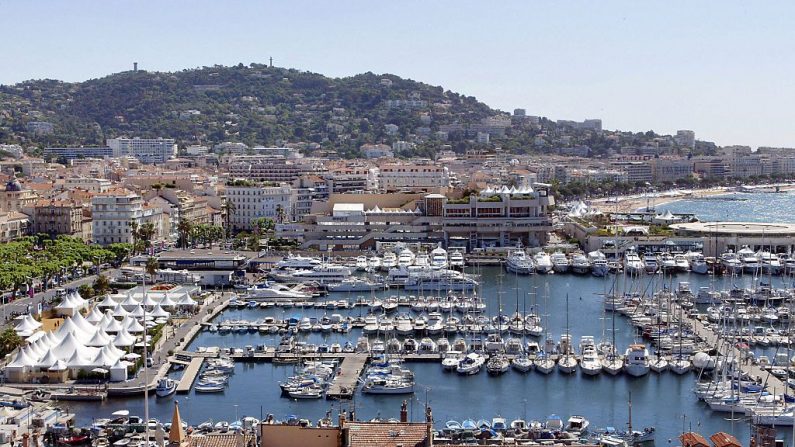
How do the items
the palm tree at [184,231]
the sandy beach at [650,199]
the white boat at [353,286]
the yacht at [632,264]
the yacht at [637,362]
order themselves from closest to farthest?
the yacht at [637,362] < the white boat at [353,286] < the yacht at [632,264] < the palm tree at [184,231] < the sandy beach at [650,199]

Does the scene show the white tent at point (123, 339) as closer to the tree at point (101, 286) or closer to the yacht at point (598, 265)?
the tree at point (101, 286)

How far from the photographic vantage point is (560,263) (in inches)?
1892

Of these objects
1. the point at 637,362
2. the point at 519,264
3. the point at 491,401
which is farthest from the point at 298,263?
the point at 491,401

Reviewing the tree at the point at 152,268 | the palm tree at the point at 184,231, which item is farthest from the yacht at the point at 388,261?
the tree at the point at 152,268

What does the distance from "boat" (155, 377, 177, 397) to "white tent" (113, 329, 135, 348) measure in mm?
3209

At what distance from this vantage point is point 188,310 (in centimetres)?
3625

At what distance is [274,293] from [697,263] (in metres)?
18.1

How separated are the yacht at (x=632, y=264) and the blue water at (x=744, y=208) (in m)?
28.6

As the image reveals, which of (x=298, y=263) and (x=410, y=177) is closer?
(x=298, y=263)

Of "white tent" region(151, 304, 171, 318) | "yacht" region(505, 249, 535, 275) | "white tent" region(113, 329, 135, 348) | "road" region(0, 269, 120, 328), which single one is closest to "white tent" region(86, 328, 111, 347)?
"white tent" region(113, 329, 135, 348)

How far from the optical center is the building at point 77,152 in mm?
100500

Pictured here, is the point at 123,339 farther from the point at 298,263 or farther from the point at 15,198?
the point at 15,198

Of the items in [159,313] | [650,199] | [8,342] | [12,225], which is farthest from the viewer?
[650,199]

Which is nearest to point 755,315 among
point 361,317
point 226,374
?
point 361,317
